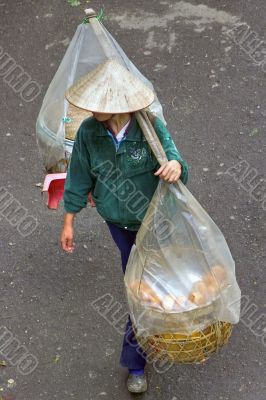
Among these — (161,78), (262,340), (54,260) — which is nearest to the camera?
(262,340)

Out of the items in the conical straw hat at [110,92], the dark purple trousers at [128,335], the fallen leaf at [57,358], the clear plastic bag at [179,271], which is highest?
the conical straw hat at [110,92]

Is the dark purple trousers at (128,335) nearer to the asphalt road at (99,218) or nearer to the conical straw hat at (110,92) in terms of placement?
the asphalt road at (99,218)

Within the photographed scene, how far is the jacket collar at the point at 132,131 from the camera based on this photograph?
102 inches

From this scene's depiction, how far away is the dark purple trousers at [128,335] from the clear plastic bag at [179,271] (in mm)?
268

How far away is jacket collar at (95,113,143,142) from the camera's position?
259cm

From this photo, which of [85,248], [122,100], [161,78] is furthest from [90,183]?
[161,78]

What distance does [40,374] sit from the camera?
3.30 metres

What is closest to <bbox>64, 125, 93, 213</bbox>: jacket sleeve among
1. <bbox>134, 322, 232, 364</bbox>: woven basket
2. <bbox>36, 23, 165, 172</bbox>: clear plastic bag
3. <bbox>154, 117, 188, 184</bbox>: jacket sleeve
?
<bbox>154, 117, 188, 184</bbox>: jacket sleeve

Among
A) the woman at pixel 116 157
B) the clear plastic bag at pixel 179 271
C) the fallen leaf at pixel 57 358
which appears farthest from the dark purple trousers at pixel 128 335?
the fallen leaf at pixel 57 358

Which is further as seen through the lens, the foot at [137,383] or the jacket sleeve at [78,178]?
the foot at [137,383]

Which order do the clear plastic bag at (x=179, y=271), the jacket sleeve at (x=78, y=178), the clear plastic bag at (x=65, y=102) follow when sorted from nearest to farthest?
the clear plastic bag at (x=179, y=271), the jacket sleeve at (x=78, y=178), the clear plastic bag at (x=65, y=102)

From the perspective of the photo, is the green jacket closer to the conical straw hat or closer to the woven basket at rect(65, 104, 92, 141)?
the conical straw hat

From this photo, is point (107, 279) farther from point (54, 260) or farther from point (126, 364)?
point (126, 364)

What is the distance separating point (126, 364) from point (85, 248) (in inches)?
40.3
